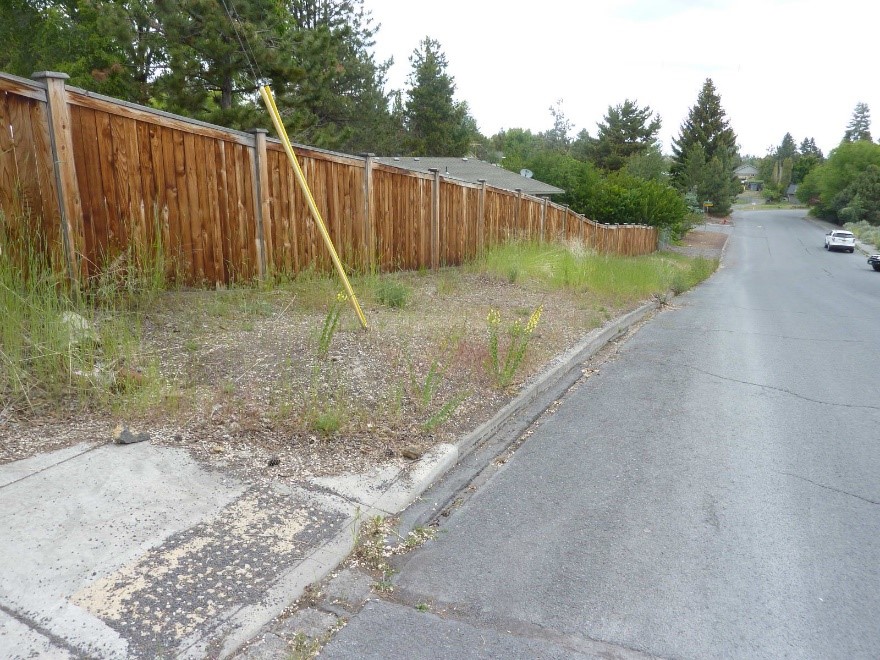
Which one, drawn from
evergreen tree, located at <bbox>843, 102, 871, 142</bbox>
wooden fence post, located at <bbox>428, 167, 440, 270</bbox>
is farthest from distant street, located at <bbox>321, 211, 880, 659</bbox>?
evergreen tree, located at <bbox>843, 102, 871, 142</bbox>

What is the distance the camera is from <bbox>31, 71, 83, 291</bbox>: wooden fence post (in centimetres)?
588

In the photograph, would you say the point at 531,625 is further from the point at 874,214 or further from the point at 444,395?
the point at 874,214

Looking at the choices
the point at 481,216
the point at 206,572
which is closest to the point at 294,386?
the point at 206,572

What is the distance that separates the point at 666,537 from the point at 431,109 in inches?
1894

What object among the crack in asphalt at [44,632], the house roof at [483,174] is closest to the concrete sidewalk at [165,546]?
the crack in asphalt at [44,632]

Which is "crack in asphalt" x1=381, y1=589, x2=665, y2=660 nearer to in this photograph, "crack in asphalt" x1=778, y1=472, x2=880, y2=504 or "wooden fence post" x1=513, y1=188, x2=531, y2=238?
"crack in asphalt" x1=778, y1=472, x2=880, y2=504

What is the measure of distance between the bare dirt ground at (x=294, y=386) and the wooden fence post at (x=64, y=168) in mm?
876

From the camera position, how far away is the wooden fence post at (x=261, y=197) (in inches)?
322

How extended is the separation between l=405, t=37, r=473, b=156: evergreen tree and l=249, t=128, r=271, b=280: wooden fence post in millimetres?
40875

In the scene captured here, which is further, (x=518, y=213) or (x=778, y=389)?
(x=518, y=213)

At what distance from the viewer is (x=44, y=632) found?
2.65m

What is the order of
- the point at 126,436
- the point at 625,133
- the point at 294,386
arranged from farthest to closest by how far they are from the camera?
the point at 625,133
the point at 294,386
the point at 126,436

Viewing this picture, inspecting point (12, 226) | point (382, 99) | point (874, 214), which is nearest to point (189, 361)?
point (12, 226)

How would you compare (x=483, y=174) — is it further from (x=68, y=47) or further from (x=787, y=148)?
(x=787, y=148)
